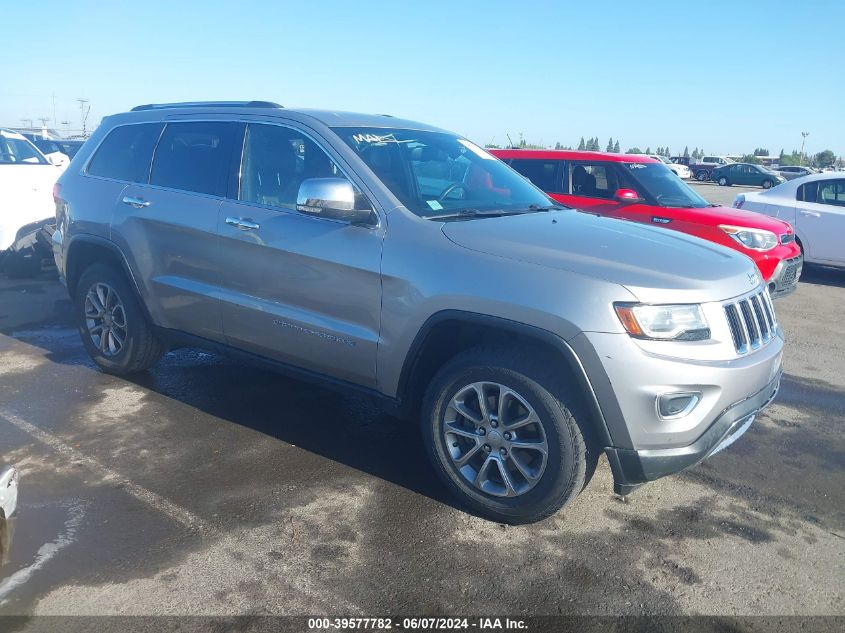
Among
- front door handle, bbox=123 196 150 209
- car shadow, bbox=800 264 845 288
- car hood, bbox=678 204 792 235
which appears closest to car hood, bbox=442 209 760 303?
front door handle, bbox=123 196 150 209

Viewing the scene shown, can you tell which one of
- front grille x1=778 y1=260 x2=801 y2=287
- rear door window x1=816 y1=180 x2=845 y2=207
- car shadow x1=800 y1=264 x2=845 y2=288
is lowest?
car shadow x1=800 y1=264 x2=845 y2=288

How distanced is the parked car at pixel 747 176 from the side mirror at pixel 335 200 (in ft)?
147

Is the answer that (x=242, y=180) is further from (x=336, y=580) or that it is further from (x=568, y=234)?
(x=336, y=580)

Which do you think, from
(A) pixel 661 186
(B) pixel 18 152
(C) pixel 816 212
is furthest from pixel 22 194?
(C) pixel 816 212

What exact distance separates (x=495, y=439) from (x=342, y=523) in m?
0.86

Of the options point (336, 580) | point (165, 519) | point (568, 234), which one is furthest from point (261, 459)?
point (568, 234)

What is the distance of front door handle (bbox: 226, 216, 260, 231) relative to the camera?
4.16 m

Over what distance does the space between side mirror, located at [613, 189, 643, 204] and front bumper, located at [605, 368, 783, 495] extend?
4.91 meters

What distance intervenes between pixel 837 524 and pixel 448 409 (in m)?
2.04

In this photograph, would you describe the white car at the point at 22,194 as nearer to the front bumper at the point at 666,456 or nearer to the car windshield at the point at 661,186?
the car windshield at the point at 661,186

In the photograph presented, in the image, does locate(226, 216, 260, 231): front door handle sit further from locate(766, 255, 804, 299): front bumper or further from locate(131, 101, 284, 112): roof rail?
locate(766, 255, 804, 299): front bumper

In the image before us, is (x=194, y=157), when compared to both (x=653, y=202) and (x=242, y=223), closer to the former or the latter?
(x=242, y=223)

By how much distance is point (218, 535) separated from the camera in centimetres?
334

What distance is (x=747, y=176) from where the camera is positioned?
1746 inches
